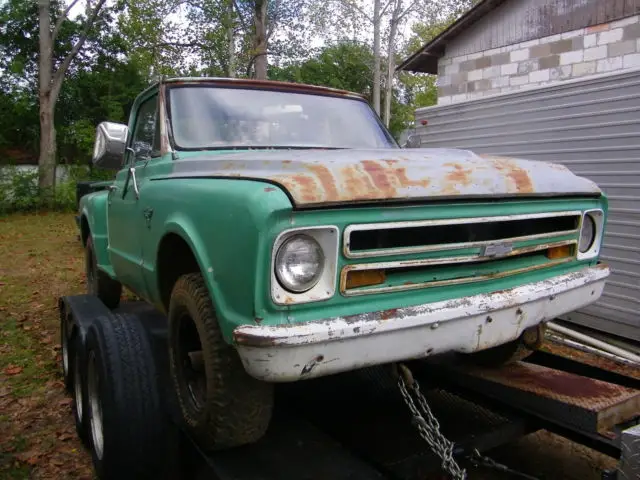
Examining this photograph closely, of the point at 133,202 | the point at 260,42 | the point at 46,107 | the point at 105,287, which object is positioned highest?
the point at 260,42

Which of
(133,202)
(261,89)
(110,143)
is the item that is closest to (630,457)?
(261,89)

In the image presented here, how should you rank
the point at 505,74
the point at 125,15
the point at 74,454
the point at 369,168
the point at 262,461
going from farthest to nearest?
the point at 125,15
the point at 505,74
the point at 74,454
the point at 262,461
the point at 369,168

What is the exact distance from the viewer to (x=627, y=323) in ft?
16.1

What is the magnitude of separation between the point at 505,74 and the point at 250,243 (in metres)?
8.81

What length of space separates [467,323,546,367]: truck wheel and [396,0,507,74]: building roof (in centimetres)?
807

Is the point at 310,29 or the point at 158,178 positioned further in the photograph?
the point at 310,29

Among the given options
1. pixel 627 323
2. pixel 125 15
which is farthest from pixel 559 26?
pixel 125 15

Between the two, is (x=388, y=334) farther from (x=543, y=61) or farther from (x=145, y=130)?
(x=543, y=61)

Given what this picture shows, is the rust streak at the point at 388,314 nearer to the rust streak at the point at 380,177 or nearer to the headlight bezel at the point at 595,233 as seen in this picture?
the rust streak at the point at 380,177

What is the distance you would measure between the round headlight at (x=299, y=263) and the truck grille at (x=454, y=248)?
97 mm

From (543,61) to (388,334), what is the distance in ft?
27.4

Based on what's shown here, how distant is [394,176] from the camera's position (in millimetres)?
2064

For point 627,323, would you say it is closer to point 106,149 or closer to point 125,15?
point 106,149

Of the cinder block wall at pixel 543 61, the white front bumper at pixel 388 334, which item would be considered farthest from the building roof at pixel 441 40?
the white front bumper at pixel 388 334
